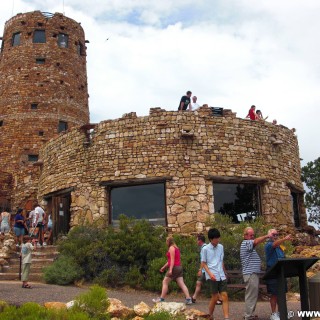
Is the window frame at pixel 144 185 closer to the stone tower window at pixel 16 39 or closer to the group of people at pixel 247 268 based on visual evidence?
the group of people at pixel 247 268

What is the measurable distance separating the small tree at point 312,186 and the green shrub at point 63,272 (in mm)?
20035

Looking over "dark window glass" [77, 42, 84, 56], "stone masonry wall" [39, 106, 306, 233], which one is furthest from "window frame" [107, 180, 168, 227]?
"dark window glass" [77, 42, 84, 56]

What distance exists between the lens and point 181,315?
7.20 m

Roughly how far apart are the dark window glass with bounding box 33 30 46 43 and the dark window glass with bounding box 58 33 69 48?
100cm

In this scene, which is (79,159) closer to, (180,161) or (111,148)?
(111,148)

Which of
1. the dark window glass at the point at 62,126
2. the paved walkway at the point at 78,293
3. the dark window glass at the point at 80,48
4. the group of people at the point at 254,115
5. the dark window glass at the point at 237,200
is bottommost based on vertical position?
the paved walkway at the point at 78,293

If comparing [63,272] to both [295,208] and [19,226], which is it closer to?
[19,226]

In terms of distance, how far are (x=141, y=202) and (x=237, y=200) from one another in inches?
132

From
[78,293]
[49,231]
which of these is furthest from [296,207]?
[78,293]

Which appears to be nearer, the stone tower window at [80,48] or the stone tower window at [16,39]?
the stone tower window at [16,39]

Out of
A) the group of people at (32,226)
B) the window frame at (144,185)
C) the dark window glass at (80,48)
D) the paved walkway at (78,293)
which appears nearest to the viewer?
the paved walkway at (78,293)

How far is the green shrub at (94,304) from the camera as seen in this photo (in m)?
6.88

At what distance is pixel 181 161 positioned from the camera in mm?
14883

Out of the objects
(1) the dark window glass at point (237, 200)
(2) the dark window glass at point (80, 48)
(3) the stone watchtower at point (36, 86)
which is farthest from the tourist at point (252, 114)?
(2) the dark window glass at point (80, 48)
